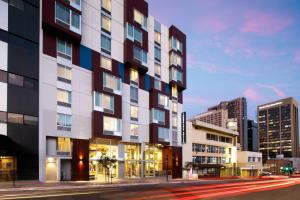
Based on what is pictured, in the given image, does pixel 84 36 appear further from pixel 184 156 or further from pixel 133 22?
pixel 184 156

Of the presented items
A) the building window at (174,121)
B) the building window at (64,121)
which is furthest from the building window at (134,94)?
the building window at (64,121)

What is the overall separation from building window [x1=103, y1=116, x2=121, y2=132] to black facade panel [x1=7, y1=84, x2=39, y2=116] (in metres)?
13.5

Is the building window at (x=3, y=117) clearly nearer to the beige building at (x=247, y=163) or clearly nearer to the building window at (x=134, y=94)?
the building window at (x=134, y=94)

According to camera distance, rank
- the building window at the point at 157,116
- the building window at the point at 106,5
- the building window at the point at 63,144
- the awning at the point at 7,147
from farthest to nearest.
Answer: the building window at the point at 157,116 < the building window at the point at 106,5 < the building window at the point at 63,144 < the awning at the point at 7,147

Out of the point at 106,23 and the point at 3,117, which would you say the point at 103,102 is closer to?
the point at 106,23

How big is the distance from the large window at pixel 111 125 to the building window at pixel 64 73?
8591 millimetres

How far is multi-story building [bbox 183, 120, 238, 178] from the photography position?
91500 millimetres

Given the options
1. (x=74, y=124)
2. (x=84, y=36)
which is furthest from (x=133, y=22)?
(x=74, y=124)

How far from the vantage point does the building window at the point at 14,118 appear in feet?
137

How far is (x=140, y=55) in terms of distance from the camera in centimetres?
6662

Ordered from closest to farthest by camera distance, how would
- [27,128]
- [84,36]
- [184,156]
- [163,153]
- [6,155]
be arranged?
1. [6,155]
2. [27,128]
3. [84,36]
4. [163,153]
5. [184,156]

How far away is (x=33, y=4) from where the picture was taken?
151 feet

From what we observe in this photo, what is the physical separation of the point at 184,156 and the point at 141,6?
1370 inches

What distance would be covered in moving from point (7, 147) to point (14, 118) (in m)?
3.31
